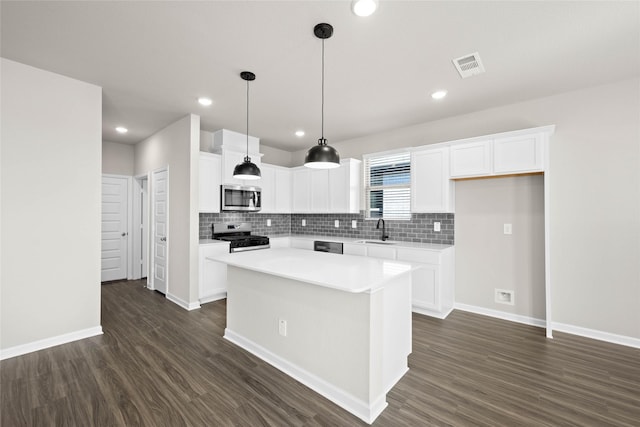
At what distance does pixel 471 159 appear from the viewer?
3605 mm

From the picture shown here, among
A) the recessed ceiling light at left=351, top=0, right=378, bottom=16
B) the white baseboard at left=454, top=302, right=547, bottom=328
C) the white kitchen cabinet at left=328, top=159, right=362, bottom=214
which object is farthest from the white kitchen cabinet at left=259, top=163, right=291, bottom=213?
the recessed ceiling light at left=351, top=0, right=378, bottom=16

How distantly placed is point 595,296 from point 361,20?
366cm

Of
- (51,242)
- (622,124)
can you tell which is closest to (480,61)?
(622,124)

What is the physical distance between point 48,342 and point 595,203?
19.1ft

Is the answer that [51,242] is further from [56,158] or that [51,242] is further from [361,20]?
[361,20]

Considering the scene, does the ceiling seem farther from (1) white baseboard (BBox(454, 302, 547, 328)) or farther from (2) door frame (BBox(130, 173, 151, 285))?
(1) white baseboard (BBox(454, 302, 547, 328))

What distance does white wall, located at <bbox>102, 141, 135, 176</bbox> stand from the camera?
214 inches

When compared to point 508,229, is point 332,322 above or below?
below

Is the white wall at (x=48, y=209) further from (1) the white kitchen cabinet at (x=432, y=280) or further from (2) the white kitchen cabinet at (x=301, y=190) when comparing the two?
(1) the white kitchen cabinet at (x=432, y=280)

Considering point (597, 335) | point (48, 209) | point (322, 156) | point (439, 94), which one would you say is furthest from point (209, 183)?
point (597, 335)

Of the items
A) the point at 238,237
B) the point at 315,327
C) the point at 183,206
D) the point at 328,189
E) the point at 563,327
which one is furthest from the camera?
the point at 328,189

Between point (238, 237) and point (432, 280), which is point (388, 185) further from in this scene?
point (238, 237)

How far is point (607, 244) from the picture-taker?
9.86 feet

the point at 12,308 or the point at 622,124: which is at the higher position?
the point at 622,124
